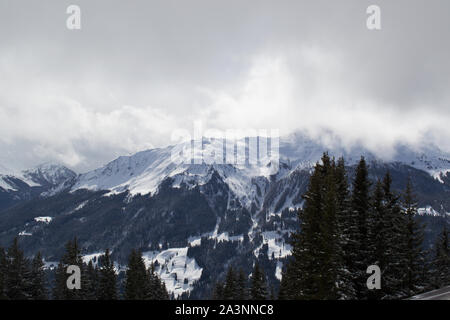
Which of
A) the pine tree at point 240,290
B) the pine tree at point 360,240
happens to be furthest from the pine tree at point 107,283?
the pine tree at point 360,240

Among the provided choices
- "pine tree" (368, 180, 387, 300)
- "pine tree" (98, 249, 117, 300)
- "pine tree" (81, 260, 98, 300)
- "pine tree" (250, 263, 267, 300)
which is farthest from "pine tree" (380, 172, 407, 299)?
"pine tree" (81, 260, 98, 300)

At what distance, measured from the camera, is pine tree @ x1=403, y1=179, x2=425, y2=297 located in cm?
3731

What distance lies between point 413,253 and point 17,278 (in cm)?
5092

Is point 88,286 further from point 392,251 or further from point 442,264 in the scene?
point 442,264

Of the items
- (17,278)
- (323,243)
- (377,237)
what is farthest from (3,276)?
(377,237)

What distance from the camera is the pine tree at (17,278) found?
53.4m

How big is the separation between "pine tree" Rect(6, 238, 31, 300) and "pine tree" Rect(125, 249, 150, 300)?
45.3 ft

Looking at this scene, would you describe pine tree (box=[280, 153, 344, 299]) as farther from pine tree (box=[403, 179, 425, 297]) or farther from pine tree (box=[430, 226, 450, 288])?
pine tree (box=[430, 226, 450, 288])

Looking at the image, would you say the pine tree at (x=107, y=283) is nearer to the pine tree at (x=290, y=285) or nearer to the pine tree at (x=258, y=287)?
the pine tree at (x=258, y=287)

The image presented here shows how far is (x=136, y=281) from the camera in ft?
188

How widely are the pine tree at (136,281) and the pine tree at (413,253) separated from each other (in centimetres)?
3544

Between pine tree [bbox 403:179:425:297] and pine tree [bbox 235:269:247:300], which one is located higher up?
pine tree [bbox 403:179:425:297]
